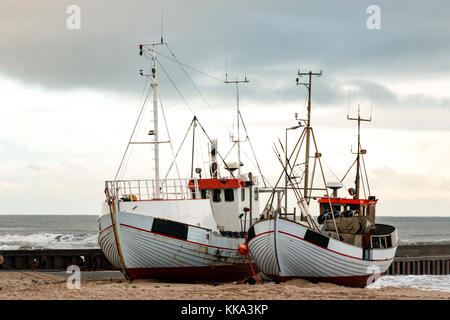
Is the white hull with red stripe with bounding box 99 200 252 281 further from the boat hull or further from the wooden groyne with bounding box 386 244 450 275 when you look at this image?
the wooden groyne with bounding box 386 244 450 275

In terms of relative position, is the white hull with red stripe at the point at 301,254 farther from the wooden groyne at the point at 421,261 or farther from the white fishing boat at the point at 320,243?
the wooden groyne at the point at 421,261

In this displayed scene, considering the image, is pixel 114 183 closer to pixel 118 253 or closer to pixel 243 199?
pixel 118 253

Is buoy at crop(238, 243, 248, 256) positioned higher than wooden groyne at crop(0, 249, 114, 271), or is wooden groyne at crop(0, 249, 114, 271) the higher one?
buoy at crop(238, 243, 248, 256)

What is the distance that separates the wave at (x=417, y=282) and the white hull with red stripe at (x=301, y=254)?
9.01 metres

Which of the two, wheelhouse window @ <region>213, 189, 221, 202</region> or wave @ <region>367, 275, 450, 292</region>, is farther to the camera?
wave @ <region>367, 275, 450, 292</region>

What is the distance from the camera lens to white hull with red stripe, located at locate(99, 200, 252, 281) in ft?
86.6

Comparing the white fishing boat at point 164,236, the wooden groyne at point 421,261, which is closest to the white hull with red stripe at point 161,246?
the white fishing boat at point 164,236

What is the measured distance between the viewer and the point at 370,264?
28.5 m

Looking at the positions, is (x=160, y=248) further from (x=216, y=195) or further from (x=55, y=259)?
(x=55, y=259)

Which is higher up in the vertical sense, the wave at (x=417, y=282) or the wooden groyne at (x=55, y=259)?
the wooden groyne at (x=55, y=259)

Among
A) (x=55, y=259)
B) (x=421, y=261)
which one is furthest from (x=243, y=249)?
(x=421, y=261)

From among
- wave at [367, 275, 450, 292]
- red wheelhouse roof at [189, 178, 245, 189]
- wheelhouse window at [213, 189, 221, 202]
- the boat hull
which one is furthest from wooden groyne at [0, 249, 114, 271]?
wave at [367, 275, 450, 292]

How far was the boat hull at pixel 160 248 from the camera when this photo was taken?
2639 centimetres
